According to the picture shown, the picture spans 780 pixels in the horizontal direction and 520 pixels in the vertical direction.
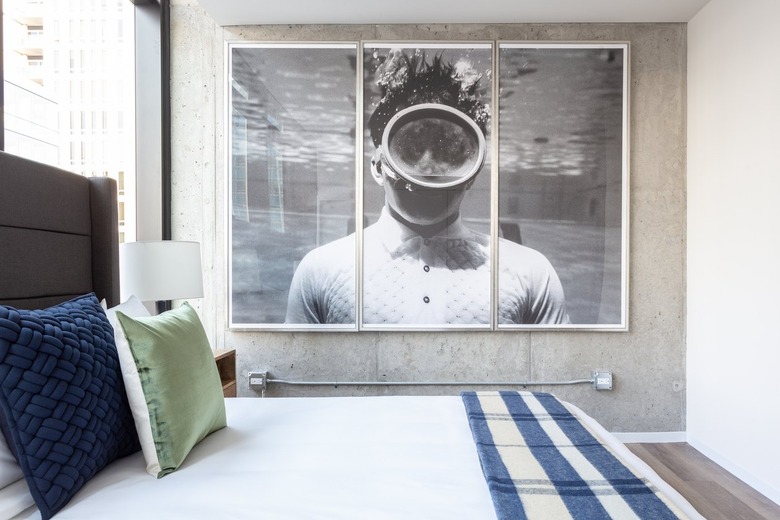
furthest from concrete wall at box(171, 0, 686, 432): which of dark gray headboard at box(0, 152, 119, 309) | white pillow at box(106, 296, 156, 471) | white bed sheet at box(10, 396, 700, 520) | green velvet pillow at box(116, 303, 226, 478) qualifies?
white pillow at box(106, 296, 156, 471)

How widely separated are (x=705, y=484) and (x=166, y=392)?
2.65 meters

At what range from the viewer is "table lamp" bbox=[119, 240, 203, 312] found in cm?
201

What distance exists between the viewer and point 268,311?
2.80 metres

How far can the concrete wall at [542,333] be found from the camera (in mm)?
2826

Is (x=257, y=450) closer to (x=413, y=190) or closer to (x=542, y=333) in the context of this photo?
(x=413, y=190)

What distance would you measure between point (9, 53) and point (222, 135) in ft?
3.80

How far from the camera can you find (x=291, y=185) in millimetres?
2795

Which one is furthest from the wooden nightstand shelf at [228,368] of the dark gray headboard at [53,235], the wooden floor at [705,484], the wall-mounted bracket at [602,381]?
the wooden floor at [705,484]

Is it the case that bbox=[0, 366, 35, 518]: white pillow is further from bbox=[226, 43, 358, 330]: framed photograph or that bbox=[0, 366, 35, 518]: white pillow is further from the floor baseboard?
the floor baseboard

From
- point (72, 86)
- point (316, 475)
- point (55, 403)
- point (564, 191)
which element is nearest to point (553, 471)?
point (316, 475)

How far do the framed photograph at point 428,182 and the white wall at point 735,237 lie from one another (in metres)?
1.27

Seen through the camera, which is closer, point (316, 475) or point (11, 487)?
point (11, 487)

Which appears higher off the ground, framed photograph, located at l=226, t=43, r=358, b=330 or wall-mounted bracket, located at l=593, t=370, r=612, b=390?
framed photograph, located at l=226, t=43, r=358, b=330

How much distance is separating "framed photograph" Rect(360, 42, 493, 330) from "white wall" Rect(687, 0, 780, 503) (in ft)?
4.17
